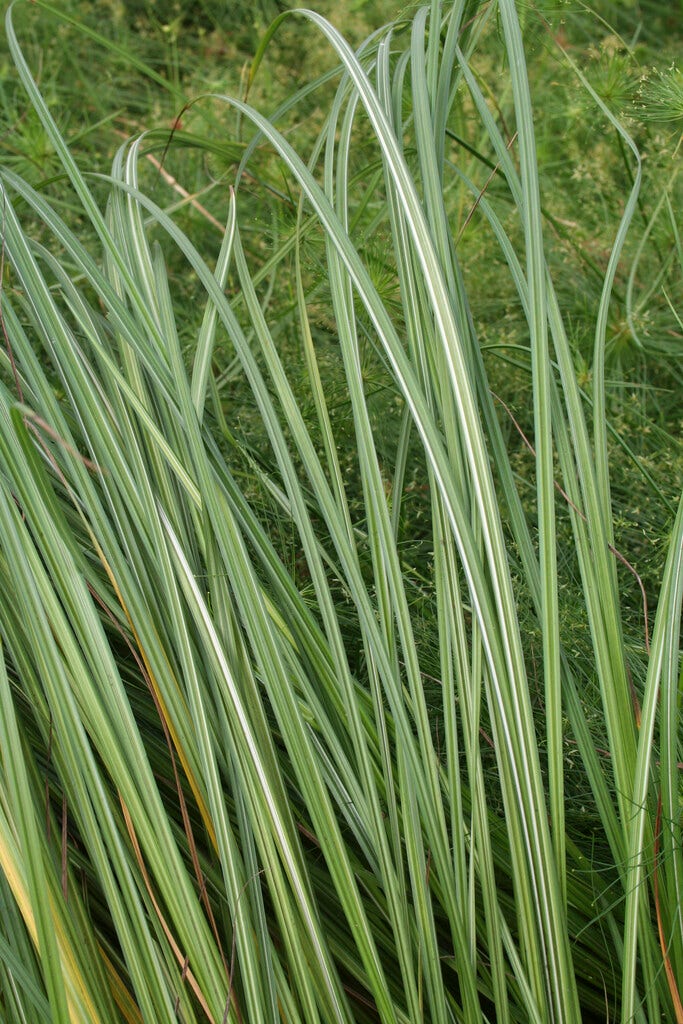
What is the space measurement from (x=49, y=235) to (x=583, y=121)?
958mm

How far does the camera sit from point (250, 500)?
3.59ft

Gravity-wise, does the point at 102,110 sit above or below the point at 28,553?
above

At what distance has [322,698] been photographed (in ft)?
2.68

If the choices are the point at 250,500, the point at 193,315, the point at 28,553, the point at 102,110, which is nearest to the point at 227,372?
the point at 250,500

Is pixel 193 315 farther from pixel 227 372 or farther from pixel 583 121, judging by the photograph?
pixel 583 121

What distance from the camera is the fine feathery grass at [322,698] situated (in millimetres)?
694

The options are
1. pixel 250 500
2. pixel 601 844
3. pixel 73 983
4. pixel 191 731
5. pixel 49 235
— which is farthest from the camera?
pixel 49 235

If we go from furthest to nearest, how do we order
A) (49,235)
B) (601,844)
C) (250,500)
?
(49,235), (250,500), (601,844)

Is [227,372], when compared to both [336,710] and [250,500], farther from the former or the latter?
[336,710]

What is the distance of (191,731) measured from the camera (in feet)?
2.51

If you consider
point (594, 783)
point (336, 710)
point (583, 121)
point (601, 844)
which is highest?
point (583, 121)

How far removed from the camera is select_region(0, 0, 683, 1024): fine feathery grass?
0.69 meters

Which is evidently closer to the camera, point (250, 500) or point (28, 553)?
point (28, 553)

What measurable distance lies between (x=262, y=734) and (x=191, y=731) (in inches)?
2.5
